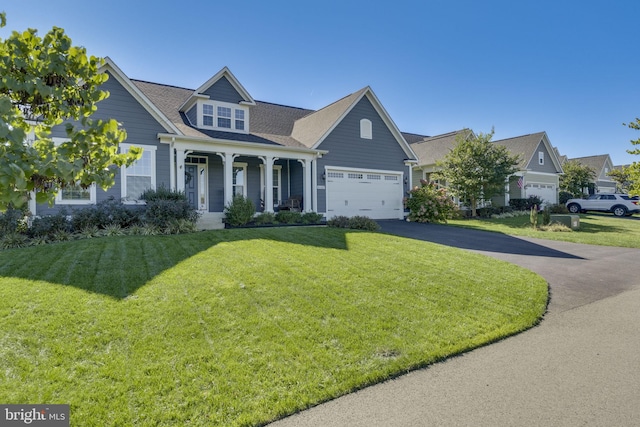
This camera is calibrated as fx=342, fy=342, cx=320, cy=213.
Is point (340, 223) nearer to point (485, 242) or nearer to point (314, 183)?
point (314, 183)

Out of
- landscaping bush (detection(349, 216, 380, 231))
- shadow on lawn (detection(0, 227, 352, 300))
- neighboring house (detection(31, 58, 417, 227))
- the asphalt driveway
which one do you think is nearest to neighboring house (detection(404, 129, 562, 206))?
neighboring house (detection(31, 58, 417, 227))

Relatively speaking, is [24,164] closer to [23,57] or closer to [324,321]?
[23,57]

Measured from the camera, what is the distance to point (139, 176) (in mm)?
13203

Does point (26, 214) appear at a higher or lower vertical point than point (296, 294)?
higher

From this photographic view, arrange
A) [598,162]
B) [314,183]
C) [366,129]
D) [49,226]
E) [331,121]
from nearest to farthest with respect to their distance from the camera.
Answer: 1. [49,226]
2. [314,183]
3. [331,121]
4. [366,129]
5. [598,162]

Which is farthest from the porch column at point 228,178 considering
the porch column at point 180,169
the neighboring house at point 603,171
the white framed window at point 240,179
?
the neighboring house at point 603,171

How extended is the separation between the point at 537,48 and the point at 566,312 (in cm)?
1504

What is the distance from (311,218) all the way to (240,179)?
4.62 metres

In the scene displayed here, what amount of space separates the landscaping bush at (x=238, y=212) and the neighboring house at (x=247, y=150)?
51 cm

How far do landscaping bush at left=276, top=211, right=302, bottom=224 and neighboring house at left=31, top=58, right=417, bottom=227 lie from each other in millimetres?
724

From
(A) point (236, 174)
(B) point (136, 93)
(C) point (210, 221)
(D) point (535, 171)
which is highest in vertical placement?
(B) point (136, 93)

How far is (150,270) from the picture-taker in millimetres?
6262

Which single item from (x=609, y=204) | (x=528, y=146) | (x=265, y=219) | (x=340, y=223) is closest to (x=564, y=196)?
(x=609, y=204)

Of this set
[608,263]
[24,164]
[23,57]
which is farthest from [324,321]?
[608,263]
